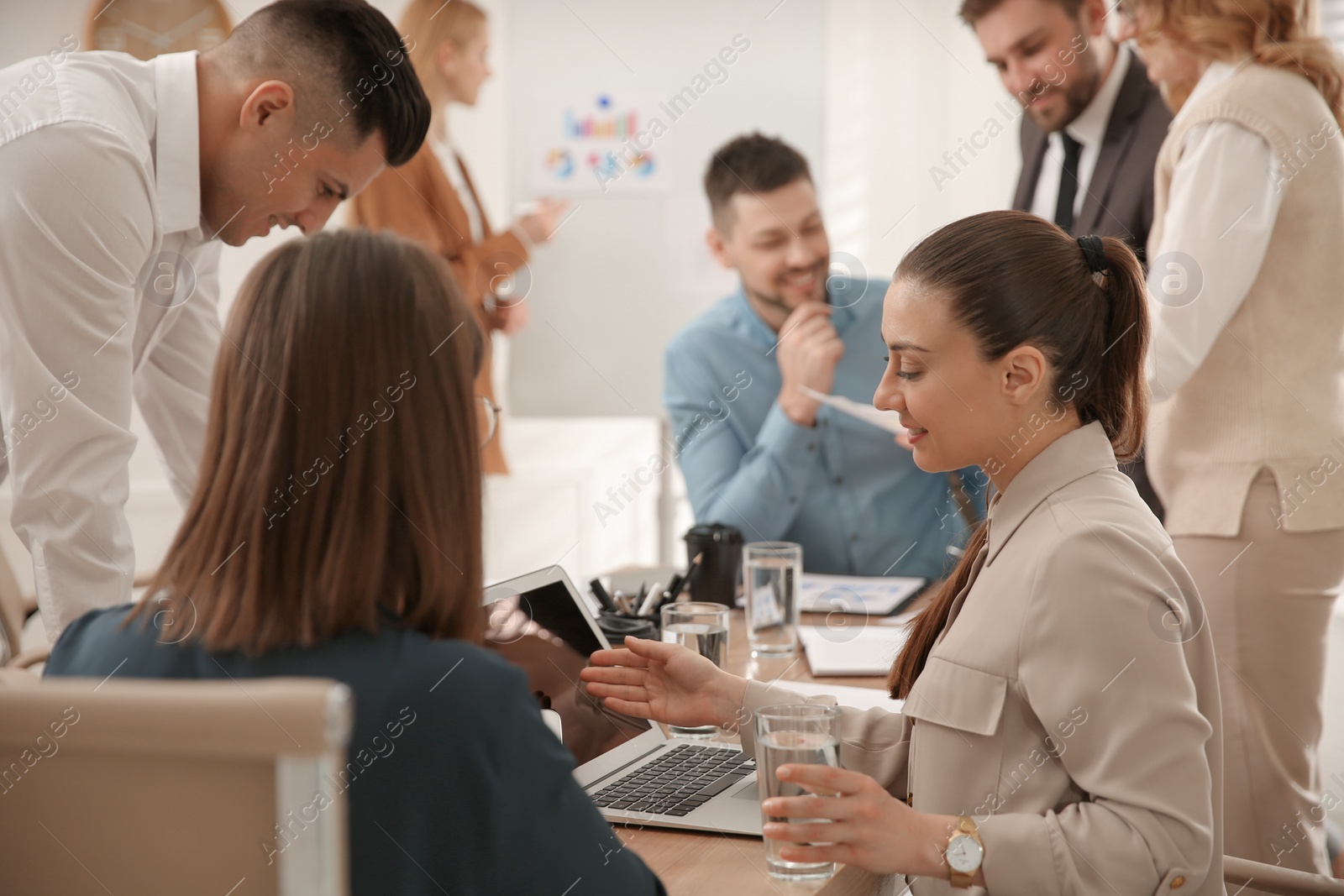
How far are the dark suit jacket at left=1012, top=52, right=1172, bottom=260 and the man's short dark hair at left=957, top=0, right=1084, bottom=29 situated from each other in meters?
0.17

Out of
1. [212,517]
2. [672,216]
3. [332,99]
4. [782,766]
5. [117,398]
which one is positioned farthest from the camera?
[672,216]

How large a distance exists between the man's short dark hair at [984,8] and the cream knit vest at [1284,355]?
27.7 inches

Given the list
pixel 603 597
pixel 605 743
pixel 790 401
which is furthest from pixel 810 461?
pixel 605 743

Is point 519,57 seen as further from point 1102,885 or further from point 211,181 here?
point 1102,885

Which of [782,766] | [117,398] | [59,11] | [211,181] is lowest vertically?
[782,766]

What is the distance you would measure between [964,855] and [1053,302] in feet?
1.71

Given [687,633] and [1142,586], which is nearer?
[1142,586]

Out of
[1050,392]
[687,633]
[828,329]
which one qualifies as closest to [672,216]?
[828,329]

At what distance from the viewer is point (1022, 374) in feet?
3.58

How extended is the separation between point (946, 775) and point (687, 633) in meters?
0.47

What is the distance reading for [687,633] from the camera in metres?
1.42

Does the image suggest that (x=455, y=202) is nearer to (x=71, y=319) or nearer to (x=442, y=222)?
(x=442, y=222)

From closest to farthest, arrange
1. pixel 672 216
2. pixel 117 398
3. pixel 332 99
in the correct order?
pixel 117 398 → pixel 332 99 → pixel 672 216

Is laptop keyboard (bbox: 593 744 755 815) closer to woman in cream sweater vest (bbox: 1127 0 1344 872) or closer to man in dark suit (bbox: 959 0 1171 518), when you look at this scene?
woman in cream sweater vest (bbox: 1127 0 1344 872)
